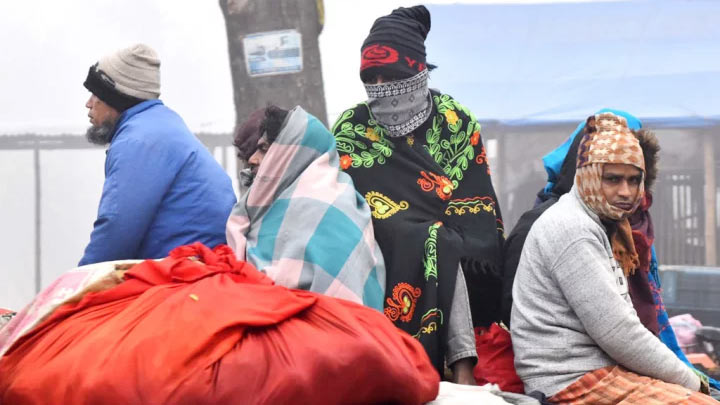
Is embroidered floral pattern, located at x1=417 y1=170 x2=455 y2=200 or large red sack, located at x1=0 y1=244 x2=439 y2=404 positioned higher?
embroidered floral pattern, located at x1=417 y1=170 x2=455 y2=200

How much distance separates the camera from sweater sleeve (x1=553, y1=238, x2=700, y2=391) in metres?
3.41

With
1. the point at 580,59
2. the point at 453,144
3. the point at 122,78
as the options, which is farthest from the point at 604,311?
the point at 580,59

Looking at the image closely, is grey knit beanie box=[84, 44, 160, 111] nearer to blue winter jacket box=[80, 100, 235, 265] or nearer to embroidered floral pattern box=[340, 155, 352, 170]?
blue winter jacket box=[80, 100, 235, 265]

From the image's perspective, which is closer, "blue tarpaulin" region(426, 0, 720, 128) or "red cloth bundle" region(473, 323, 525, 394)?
"red cloth bundle" region(473, 323, 525, 394)

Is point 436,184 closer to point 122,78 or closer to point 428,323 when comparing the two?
point 428,323

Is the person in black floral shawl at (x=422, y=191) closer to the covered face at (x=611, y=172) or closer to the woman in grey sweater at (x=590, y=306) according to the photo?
the woman in grey sweater at (x=590, y=306)

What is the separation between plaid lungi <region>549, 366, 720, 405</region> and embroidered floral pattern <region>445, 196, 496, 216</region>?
0.73 meters

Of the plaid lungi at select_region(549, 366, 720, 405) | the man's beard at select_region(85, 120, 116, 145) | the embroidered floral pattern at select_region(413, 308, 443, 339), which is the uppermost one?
the man's beard at select_region(85, 120, 116, 145)

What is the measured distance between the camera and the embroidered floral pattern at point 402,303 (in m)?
3.58

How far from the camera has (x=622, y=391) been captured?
3.38 m

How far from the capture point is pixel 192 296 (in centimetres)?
280

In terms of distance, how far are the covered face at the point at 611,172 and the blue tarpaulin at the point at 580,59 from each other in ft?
17.3

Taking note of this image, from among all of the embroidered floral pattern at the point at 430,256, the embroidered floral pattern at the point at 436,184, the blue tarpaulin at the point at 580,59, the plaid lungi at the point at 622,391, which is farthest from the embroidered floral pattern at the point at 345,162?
the blue tarpaulin at the point at 580,59

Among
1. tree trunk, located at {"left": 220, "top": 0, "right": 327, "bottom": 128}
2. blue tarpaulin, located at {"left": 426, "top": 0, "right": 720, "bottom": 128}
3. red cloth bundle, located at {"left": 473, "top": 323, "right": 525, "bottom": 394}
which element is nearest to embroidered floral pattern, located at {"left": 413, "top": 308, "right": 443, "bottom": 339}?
red cloth bundle, located at {"left": 473, "top": 323, "right": 525, "bottom": 394}
